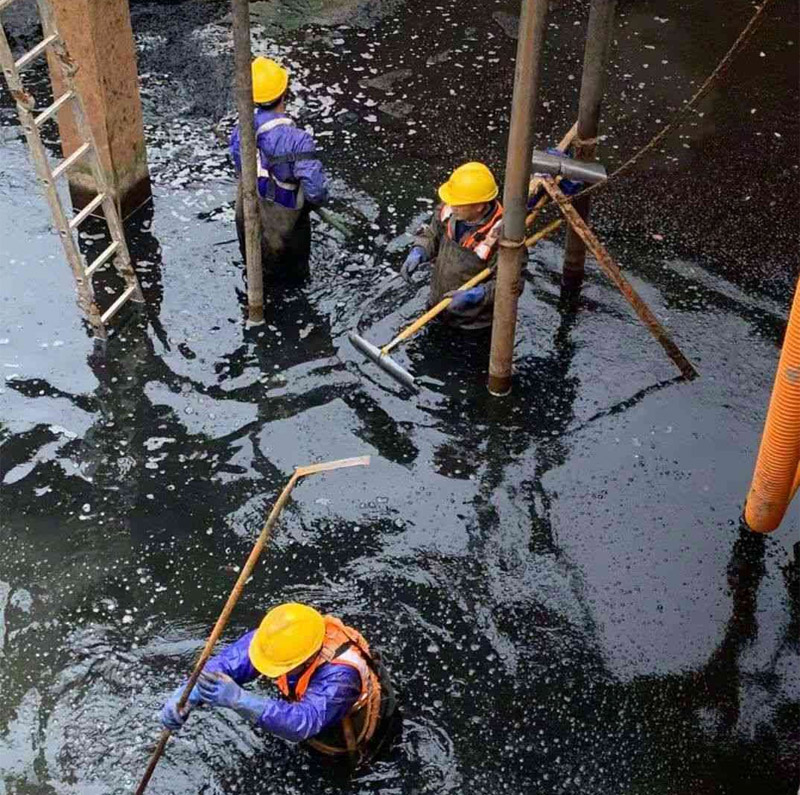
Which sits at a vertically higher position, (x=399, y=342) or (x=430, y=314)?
(x=430, y=314)

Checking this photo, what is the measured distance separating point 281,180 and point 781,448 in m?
3.63

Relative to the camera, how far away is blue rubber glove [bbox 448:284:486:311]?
275 inches

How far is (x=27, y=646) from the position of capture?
5520 mm

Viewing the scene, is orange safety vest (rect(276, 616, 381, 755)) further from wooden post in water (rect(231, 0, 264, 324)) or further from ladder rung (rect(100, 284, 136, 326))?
ladder rung (rect(100, 284, 136, 326))

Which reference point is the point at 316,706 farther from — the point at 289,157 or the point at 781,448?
the point at 289,157

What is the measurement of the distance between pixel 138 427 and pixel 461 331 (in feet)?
7.27

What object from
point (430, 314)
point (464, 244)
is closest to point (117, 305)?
point (430, 314)

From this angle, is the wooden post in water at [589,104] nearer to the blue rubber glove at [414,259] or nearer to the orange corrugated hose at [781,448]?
the blue rubber glove at [414,259]

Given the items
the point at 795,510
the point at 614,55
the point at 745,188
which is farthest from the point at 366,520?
the point at 614,55

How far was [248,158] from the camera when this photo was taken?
6.66 m

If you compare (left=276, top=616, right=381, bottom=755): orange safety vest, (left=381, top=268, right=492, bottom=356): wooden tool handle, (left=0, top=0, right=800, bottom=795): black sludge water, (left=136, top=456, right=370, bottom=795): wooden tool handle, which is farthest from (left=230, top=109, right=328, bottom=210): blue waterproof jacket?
(left=276, top=616, right=381, bottom=755): orange safety vest

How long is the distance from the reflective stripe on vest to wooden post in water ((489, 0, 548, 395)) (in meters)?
1.70

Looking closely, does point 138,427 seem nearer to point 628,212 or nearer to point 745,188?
point 628,212

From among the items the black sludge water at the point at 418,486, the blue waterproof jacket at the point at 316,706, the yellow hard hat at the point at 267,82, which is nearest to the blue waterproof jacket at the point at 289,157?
the yellow hard hat at the point at 267,82
